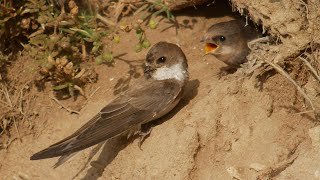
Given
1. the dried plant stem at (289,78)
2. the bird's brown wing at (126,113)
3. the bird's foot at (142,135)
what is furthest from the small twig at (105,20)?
Result: the dried plant stem at (289,78)

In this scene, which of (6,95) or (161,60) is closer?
(161,60)

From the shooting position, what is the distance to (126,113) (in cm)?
383

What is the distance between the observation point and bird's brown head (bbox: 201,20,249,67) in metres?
4.32

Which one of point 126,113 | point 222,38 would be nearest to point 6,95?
point 126,113

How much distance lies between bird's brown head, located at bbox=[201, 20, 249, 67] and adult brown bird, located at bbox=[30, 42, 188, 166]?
389mm

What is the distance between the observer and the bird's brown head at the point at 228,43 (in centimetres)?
432

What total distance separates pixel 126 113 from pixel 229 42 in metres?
1.03

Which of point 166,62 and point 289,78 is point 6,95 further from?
point 289,78

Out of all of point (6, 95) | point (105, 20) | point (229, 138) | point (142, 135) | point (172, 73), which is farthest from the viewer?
point (105, 20)

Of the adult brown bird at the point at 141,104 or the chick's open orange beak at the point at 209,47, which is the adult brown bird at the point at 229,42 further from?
the adult brown bird at the point at 141,104

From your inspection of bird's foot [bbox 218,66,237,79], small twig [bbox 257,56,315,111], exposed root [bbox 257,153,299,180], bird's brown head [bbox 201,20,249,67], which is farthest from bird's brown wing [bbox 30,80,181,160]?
exposed root [bbox 257,153,299,180]

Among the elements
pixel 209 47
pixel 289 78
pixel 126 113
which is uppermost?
pixel 289 78

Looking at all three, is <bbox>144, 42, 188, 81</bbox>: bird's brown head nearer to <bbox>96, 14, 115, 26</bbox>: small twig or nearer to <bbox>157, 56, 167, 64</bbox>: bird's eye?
<bbox>157, 56, 167, 64</bbox>: bird's eye

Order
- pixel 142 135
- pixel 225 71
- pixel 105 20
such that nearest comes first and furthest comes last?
pixel 142 135 → pixel 225 71 → pixel 105 20
